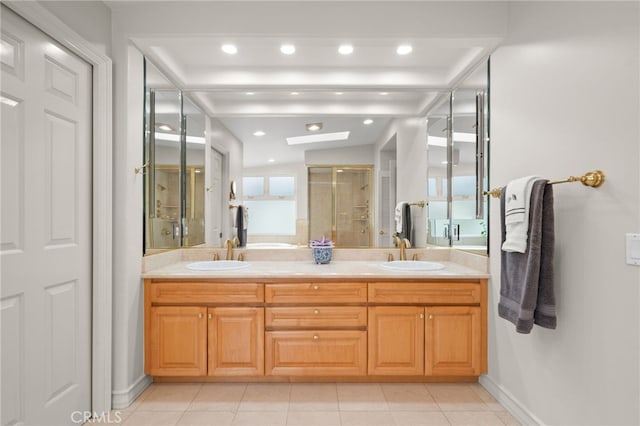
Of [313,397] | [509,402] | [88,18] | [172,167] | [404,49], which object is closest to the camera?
[88,18]

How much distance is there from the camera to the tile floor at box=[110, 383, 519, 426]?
2.08 m

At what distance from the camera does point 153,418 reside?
2.10 m

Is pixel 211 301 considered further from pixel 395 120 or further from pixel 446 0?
pixel 446 0

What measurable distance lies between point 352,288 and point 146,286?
138cm

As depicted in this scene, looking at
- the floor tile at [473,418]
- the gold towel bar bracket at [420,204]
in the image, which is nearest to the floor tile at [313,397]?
the floor tile at [473,418]

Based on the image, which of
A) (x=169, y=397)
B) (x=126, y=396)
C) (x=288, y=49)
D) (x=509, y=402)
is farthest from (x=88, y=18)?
(x=509, y=402)

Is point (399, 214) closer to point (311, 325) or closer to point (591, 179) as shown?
point (311, 325)

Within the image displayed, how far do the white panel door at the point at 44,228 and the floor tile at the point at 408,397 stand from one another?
1.83 m

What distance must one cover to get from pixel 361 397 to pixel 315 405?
1.02 ft

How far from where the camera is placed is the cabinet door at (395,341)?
2402 mm

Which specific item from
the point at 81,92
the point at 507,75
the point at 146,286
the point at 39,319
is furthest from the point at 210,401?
the point at 507,75

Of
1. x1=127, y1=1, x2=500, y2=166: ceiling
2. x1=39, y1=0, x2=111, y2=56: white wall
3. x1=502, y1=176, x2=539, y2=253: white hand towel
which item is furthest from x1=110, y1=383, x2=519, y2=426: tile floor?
x1=39, y1=0, x2=111, y2=56: white wall

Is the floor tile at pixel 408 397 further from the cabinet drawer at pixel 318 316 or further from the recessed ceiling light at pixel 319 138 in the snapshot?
the recessed ceiling light at pixel 319 138

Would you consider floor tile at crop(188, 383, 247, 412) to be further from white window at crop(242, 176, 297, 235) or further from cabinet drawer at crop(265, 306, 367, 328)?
white window at crop(242, 176, 297, 235)
